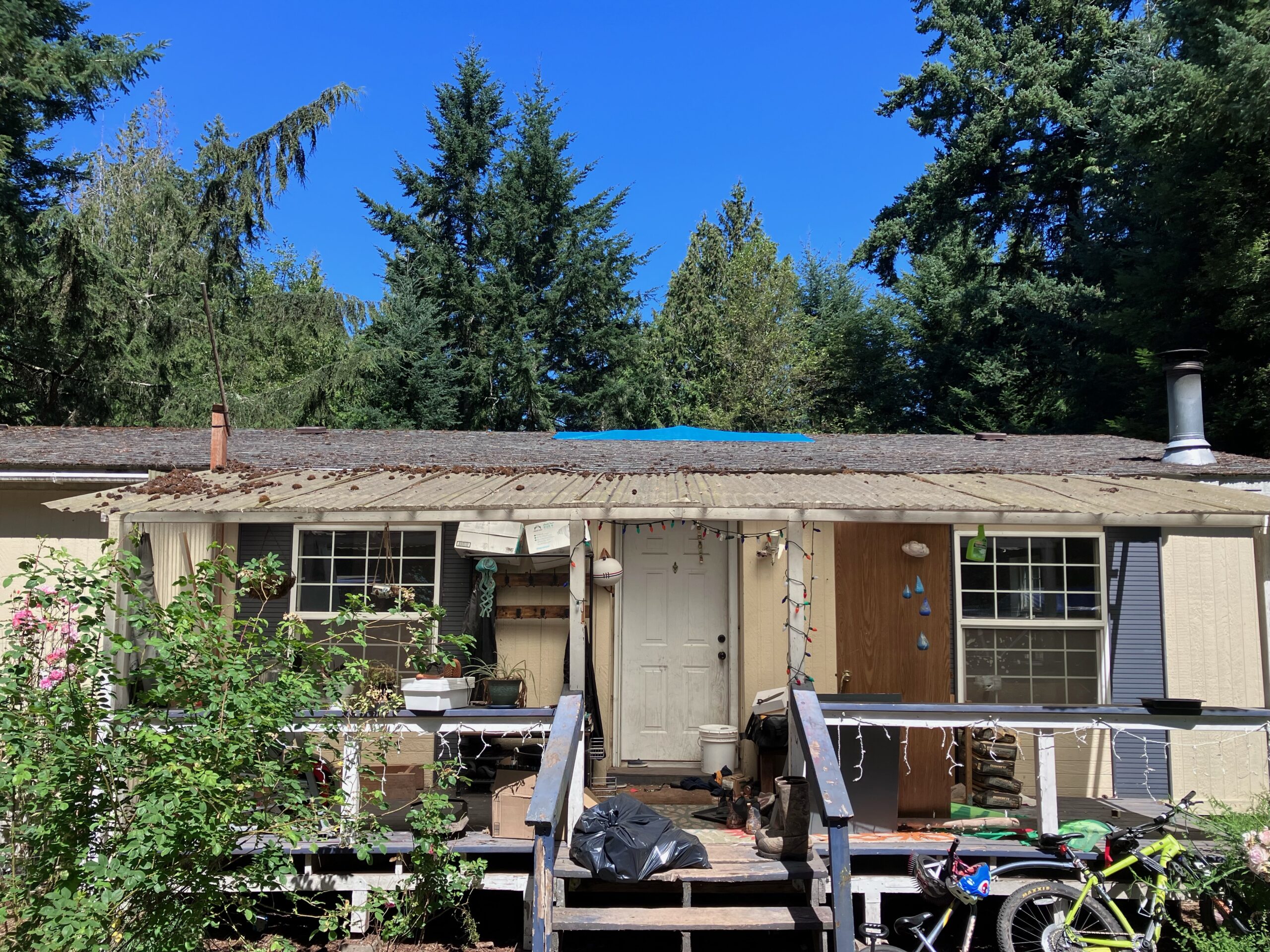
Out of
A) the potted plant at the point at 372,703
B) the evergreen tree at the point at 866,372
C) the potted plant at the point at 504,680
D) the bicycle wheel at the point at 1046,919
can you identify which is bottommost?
the bicycle wheel at the point at 1046,919

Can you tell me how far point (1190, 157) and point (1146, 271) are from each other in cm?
201

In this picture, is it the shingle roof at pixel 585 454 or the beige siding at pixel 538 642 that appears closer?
the shingle roof at pixel 585 454

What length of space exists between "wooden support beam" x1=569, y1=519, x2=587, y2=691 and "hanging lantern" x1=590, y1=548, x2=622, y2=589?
1010mm

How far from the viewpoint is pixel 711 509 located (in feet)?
19.5

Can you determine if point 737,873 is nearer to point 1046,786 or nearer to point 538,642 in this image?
point 1046,786

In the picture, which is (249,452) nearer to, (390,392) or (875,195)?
(390,392)

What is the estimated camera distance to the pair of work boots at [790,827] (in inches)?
213

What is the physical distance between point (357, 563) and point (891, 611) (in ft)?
16.5

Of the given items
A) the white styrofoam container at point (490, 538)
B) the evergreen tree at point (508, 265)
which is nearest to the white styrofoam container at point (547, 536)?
the white styrofoam container at point (490, 538)

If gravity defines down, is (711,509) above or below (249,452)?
below

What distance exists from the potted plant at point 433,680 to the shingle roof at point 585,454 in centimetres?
216

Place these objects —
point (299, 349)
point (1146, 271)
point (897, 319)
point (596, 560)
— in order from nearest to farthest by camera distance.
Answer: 1. point (596, 560)
2. point (1146, 271)
3. point (897, 319)
4. point (299, 349)

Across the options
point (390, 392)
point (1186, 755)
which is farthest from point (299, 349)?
point (1186, 755)

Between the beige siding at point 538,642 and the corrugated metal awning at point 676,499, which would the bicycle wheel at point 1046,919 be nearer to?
the corrugated metal awning at point 676,499
